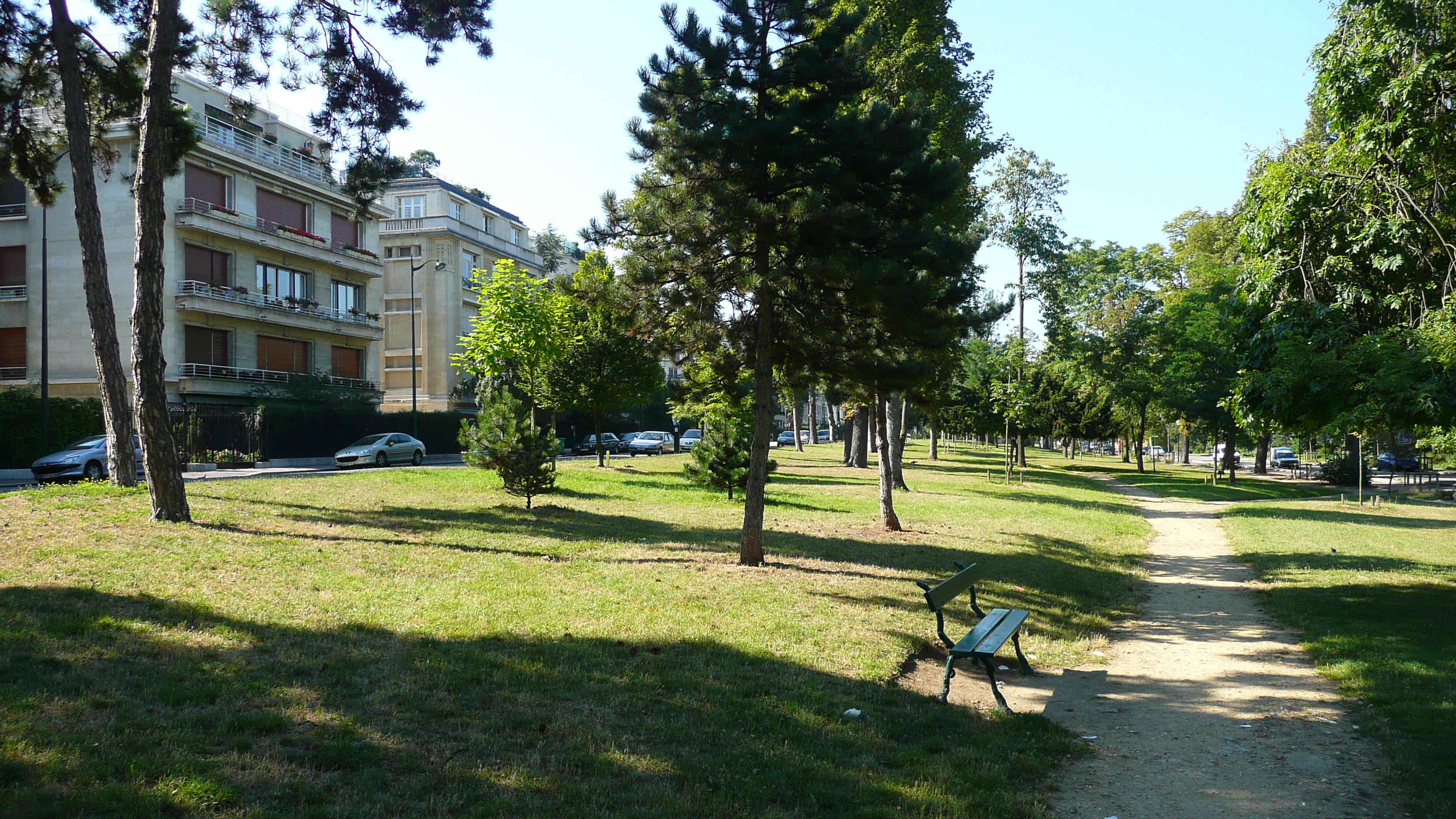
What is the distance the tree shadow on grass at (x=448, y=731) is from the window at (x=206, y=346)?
34.5m

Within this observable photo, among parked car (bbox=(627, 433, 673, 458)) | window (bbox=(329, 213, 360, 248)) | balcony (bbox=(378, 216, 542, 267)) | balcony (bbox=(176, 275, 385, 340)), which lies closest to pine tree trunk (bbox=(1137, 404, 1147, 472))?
parked car (bbox=(627, 433, 673, 458))

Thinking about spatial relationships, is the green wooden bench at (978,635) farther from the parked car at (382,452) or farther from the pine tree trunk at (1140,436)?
the pine tree trunk at (1140,436)

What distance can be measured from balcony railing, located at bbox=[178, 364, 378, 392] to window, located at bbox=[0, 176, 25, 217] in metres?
8.37

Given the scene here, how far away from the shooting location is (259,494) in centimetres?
1688

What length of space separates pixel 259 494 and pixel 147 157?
675 centimetres

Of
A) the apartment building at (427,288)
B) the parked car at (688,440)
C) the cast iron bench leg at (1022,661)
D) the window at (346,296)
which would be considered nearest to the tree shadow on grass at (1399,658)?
the cast iron bench leg at (1022,661)

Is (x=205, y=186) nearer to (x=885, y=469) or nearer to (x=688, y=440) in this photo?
(x=688, y=440)

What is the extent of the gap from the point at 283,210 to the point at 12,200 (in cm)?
997

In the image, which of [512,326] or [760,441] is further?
[512,326]

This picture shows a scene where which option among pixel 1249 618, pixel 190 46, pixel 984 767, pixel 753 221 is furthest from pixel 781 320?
pixel 190 46

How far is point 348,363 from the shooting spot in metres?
46.7

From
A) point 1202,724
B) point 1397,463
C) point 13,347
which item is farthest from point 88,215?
point 1397,463

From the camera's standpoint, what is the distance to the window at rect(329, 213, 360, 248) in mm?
45219

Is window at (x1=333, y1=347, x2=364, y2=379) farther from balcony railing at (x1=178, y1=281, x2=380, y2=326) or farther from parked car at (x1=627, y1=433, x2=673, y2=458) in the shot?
parked car at (x1=627, y1=433, x2=673, y2=458)
